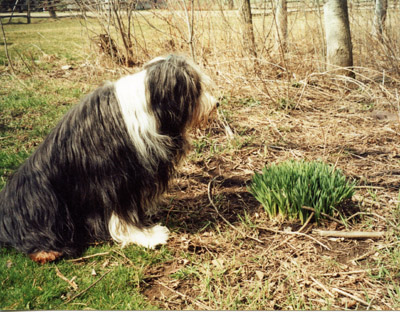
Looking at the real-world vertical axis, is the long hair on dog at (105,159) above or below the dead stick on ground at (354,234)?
above

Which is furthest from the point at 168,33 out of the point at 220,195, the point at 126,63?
the point at 220,195

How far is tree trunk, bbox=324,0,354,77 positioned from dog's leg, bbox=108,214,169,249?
13.2 ft

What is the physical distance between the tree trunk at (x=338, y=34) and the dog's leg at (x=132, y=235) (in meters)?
4.03

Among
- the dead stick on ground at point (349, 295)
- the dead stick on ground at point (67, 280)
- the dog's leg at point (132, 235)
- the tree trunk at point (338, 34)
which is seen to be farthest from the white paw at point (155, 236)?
the tree trunk at point (338, 34)

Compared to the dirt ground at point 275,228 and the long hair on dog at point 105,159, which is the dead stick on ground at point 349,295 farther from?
the long hair on dog at point 105,159

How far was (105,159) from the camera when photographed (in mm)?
2723

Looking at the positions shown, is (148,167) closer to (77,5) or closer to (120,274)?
(120,274)

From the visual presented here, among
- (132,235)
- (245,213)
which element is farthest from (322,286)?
(132,235)

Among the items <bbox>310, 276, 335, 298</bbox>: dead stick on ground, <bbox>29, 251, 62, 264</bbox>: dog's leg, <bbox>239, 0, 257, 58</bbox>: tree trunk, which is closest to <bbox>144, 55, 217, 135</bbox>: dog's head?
<bbox>29, 251, 62, 264</bbox>: dog's leg

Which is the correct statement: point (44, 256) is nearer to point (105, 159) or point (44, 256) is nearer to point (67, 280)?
Answer: point (67, 280)

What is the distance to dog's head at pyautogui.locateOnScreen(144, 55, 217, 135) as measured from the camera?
2664 millimetres

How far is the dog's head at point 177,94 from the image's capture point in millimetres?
2664

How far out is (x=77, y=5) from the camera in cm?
578

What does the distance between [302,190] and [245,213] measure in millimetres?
536
